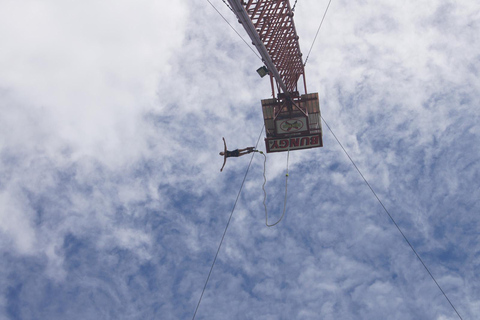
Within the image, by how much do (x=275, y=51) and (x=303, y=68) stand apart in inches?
249

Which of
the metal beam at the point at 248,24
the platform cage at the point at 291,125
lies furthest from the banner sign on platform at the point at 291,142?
the metal beam at the point at 248,24

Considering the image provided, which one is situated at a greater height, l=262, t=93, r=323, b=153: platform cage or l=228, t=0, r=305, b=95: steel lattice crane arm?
l=228, t=0, r=305, b=95: steel lattice crane arm

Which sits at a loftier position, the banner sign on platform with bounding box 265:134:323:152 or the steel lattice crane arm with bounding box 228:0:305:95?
the steel lattice crane arm with bounding box 228:0:305:95

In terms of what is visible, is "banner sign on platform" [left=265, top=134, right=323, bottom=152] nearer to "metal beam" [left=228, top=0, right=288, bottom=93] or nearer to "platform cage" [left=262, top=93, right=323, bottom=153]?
"platform cage" [left=262, top=93, right=323, bottom=153]

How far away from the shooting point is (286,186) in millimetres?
28641

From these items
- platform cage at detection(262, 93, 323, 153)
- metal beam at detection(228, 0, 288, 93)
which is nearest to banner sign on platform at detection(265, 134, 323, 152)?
platform cage at detection(262, 93, 323, 153)

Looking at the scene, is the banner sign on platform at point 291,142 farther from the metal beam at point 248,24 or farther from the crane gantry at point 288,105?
the metal beam at point 248,24

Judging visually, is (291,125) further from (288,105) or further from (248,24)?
(248,24)

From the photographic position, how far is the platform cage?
99.1 feet

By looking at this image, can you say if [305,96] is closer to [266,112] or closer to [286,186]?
[266,112]

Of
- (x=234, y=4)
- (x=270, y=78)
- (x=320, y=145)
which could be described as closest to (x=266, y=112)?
(x=270, y=78)

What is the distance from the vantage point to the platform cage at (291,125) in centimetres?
3020

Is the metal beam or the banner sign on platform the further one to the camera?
the banner sign on platform

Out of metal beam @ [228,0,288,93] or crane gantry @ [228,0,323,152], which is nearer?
metal beam @ [228,0,288,93]
